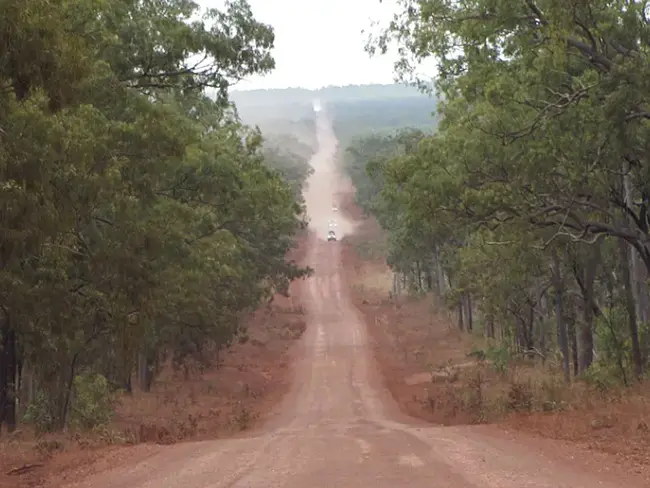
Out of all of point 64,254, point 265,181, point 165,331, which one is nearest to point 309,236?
point 165,331

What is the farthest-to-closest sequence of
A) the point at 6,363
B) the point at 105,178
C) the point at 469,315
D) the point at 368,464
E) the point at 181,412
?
the point at 469,315 → the point at 181,412 → the point at 6,363 → the point at 105,178 → the point at 368,464

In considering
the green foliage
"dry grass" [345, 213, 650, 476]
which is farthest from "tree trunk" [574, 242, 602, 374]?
the green foliage

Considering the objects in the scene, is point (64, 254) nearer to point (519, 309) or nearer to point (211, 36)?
point (211, 36)

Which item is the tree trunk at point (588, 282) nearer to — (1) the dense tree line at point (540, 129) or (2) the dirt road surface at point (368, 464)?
(1) the dense tree line at point (540, 129)

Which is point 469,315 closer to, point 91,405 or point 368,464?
point 91,405

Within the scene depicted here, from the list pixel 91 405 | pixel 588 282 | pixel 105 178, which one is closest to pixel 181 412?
pixel 91 405

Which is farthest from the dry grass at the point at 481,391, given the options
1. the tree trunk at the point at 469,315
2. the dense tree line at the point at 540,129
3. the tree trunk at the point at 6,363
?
the tree trunk at the point at 6,363

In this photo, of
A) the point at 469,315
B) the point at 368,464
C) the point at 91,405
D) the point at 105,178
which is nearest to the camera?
the point at 368,464

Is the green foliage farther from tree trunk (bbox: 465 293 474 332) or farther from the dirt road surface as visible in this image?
tree trunk (bbox: 465 293 474 332)

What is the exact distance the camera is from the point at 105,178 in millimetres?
12312

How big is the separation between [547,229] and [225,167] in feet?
27.8

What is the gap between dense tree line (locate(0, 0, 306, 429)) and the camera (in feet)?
→ 28.3

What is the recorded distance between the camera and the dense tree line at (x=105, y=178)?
8633 mm

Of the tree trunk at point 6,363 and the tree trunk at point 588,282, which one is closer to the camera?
the tree trunk at point 6,363
